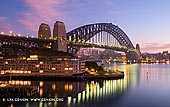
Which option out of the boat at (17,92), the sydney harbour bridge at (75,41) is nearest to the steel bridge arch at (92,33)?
the sydney harbour bridge at (75,41)

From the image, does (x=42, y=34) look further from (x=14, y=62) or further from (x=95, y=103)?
(x=95, y=103)

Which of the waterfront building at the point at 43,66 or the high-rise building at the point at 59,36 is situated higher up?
the high-rise building at the point at 59,36

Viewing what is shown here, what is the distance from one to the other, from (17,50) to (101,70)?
1459 centimetres

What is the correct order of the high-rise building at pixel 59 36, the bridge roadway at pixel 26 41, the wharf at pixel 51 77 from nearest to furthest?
the wharf at pixel 51 77 < the bridge roadway at pixel 26 41 < the high-rise building at pixel 59 36

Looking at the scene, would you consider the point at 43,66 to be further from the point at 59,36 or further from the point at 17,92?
the point at 59,36

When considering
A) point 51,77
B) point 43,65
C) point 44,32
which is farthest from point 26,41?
point 51,77

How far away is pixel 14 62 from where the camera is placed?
39.7 m

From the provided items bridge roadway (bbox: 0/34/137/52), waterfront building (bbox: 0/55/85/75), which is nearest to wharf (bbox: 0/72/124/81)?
waterfront building (bbox: 0/55/85/75)

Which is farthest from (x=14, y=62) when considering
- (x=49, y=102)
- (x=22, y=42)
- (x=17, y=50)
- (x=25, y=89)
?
(x=49, y=102)

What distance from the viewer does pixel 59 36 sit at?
185ft

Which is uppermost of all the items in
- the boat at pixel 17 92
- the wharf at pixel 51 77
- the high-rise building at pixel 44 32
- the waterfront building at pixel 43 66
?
the high-rise building at pixel 44 32

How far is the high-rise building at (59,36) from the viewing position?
55.5 m

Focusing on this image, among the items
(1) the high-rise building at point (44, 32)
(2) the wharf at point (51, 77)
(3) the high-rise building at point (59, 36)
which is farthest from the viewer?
(1) the high-rise building at point (44, 32)

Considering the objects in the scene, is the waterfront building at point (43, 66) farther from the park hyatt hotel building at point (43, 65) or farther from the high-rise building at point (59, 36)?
the high-rise building at point (59, 36)
